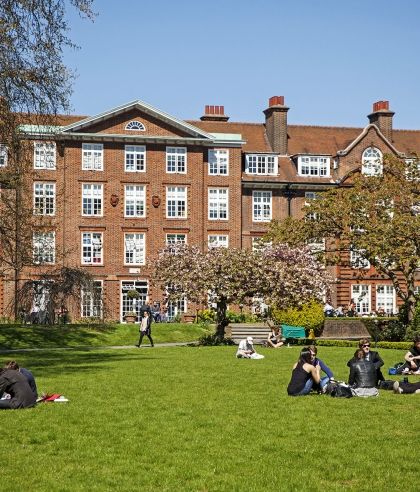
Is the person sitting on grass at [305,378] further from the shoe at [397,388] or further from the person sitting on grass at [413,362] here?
the person sitting on grass at [413,362]

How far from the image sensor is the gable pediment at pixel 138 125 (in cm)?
6088

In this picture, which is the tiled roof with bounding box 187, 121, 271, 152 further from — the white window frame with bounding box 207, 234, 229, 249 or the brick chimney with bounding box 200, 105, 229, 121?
the white window frame with bounding box 207, 234, 229, 249

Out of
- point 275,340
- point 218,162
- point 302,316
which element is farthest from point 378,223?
point 218,162

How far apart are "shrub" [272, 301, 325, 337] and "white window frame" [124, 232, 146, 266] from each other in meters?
13.7

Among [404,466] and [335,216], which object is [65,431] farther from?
[335,216]

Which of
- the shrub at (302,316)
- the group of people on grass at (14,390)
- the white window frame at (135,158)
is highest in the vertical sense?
the white window frame at (135,158)

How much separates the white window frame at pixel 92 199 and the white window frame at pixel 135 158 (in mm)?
2316

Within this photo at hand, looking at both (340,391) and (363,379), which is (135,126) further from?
(340,391)

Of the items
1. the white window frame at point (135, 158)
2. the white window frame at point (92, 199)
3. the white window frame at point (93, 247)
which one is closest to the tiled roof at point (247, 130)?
the white window frame at point (135, 158)

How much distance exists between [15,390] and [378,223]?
31.1m

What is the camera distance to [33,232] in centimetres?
4359

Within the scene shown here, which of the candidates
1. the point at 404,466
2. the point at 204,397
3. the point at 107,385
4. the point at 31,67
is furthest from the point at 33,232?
the point at 404,466

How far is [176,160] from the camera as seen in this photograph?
62.8 m

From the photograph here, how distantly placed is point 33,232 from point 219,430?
3029cm
